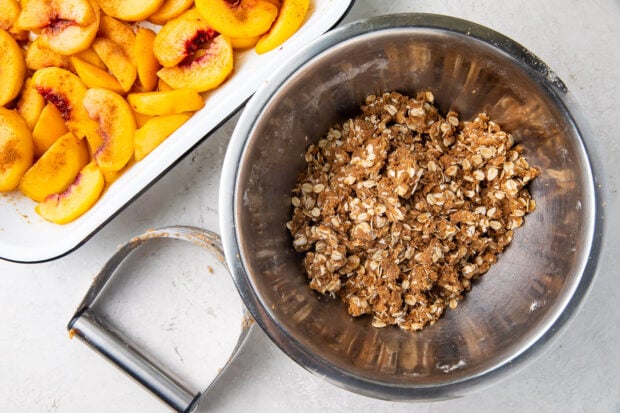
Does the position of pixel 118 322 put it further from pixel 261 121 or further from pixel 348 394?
pixel 261 121

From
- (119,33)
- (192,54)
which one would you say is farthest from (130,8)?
(192,54)

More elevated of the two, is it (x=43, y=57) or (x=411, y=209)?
(x=411, y=209)

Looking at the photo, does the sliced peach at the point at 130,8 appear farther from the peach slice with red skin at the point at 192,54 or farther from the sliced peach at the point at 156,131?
the sliced peach at the point at 156,131

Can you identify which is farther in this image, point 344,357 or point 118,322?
point 118,322

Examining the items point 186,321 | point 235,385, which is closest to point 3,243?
point 186,321

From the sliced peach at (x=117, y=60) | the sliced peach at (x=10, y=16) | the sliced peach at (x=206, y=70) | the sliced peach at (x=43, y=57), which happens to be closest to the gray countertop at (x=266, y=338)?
the sliced peach at (x=206, y=70)

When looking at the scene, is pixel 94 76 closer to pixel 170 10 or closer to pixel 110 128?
pixel 110 128
